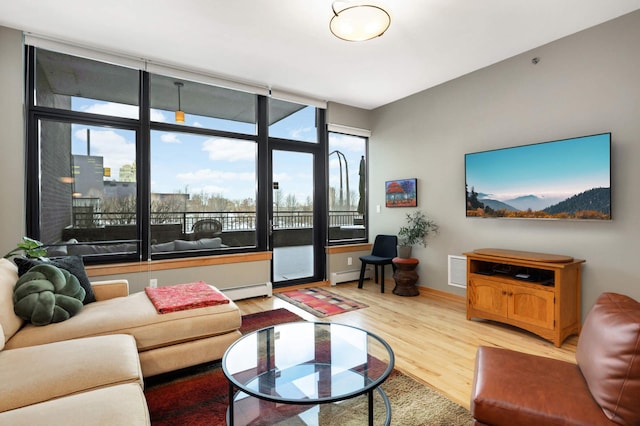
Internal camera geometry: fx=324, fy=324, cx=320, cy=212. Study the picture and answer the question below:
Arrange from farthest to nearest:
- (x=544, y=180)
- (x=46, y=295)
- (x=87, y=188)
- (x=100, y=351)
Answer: (x=87, y=188) → (x=544, y=180) → (x=46, y=295) → (x=100, y=351)

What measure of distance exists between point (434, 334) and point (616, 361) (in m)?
1.99

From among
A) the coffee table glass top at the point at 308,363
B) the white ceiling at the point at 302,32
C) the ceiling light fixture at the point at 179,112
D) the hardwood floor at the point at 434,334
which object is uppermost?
the white ceiling at the point at 302,32

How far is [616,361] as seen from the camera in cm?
123

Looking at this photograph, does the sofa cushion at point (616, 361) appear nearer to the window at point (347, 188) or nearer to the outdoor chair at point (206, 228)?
the outdoor chair at point (206, 228)

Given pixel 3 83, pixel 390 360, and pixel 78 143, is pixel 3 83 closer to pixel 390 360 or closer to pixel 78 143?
pixel 78 143

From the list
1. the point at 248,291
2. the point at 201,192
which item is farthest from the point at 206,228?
the point at 248,291

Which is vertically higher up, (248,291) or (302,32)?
(302,32)

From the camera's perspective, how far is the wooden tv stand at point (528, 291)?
112 inches

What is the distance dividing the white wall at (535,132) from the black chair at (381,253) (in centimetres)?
25

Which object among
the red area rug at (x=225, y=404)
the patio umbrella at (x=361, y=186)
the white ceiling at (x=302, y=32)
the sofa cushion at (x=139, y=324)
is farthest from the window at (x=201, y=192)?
the red area rug at (x=225, y=404)

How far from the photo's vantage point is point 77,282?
2.43 m

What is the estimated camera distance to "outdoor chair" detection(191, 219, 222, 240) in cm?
414

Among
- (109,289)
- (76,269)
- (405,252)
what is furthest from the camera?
(405,252)

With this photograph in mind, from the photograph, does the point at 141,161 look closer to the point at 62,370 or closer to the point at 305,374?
the point at 62,370
